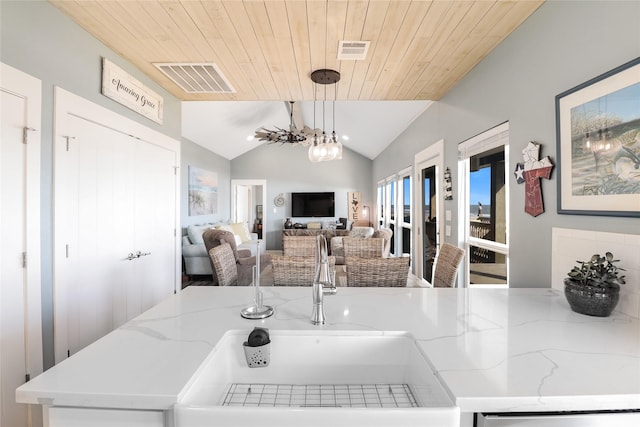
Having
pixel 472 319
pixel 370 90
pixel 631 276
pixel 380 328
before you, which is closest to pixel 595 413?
pixel 472 319

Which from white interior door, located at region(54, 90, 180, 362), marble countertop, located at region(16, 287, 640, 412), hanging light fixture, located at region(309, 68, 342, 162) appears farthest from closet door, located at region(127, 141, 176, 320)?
hanging light fixture, located at region(309, 68, 342, 162)

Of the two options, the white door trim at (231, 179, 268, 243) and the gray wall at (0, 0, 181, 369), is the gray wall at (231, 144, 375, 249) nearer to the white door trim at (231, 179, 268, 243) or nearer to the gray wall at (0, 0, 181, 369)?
the white door trim at (231, 179, 268, 243)

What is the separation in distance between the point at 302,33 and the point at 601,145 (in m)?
1.72

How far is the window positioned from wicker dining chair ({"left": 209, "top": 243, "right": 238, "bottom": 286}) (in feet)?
6.58

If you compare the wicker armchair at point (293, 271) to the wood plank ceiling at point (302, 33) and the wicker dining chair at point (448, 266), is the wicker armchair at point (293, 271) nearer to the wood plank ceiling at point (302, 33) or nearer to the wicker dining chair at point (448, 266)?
the wicker dining chair at point (448, 266)

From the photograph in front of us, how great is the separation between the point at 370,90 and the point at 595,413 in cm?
281

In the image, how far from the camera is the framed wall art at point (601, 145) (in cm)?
119

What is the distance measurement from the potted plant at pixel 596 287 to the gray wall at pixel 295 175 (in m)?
7.60

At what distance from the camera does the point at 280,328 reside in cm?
107

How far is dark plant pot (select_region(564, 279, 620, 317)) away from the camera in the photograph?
1158mm

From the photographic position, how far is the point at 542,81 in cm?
172

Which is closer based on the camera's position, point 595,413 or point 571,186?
point 595,413

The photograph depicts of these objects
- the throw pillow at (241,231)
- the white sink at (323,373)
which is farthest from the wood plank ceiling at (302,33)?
the throw pillow at (241,231)

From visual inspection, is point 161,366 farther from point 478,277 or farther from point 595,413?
point 478,277
